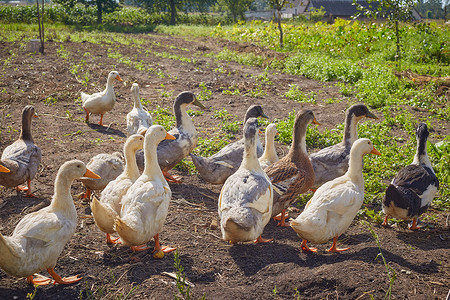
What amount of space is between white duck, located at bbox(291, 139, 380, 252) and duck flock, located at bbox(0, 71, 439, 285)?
0.01 m

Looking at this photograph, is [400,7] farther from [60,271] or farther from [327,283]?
[60,271]

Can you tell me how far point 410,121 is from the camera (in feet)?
30.5

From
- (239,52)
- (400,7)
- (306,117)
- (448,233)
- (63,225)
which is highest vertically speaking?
(400,7)

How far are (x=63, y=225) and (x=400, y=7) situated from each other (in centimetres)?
1445

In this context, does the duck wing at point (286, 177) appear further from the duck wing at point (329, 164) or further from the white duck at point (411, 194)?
the white duck at point (411, 194)

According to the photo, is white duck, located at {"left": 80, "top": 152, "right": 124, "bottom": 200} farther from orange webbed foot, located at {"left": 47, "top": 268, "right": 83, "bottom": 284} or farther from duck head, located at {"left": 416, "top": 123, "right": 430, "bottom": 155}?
duck head, located at {"left": 416, "top": 123, "right": 430, "bottom": 155}

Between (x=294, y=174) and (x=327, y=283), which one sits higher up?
(x=294, y=174)

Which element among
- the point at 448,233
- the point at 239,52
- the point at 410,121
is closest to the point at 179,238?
the point at 448,233

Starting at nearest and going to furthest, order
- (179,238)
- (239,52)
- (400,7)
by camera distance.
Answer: (179,238) < (400,7) < (239,52)

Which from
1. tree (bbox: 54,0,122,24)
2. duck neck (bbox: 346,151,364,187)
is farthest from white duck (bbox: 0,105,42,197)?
tree (bbox: 54,0,122,24)

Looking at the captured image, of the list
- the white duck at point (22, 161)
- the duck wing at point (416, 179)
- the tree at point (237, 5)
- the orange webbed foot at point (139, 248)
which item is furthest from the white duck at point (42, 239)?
the tree at point (237, 5)

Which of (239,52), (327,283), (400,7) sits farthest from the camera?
(239,52)

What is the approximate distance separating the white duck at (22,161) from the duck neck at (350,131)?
509cm

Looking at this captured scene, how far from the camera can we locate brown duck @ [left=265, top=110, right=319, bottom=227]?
552cm
